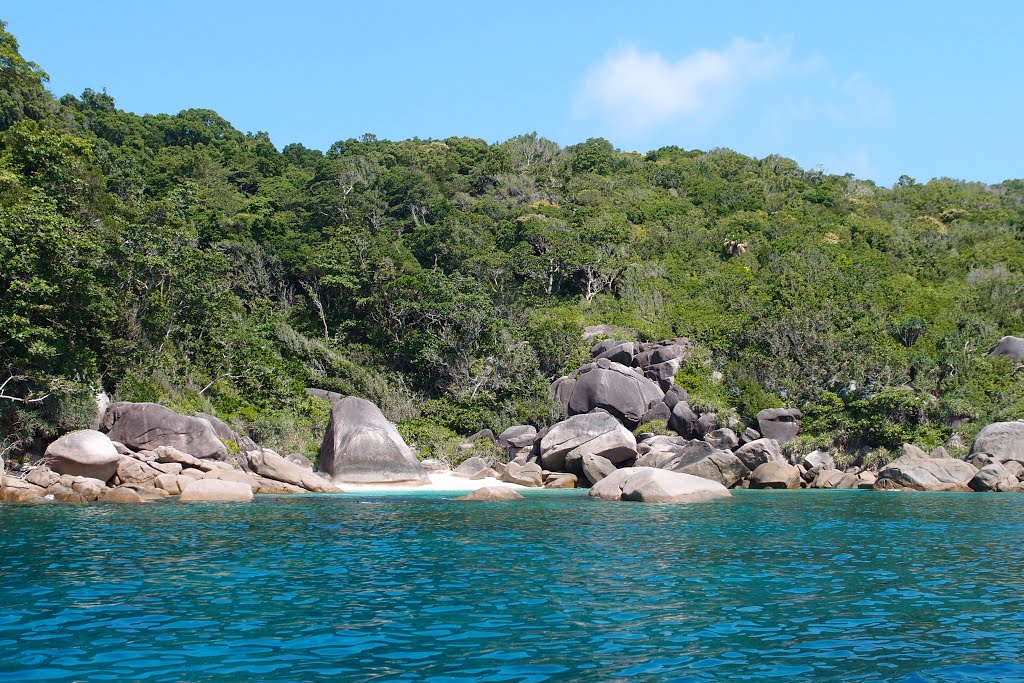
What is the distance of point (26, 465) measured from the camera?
2420 centimetres

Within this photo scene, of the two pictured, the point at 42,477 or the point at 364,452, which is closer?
the point at 42,477

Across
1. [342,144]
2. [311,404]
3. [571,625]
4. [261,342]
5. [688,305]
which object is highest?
[342,144]

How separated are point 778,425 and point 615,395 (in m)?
6.89

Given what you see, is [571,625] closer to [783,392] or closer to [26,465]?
[26,465]

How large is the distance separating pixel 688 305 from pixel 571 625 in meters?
42.2

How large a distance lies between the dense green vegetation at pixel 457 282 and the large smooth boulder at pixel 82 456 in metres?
2.21

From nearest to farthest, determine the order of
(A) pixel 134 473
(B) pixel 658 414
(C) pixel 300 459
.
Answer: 1. (A) pixel 134 473
2. (C) pixel 300 459
3. (B) pixel 658 414

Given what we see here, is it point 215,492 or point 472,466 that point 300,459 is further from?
point 215,492

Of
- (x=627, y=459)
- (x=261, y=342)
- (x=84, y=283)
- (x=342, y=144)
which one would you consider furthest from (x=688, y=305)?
(x=342, y=144)

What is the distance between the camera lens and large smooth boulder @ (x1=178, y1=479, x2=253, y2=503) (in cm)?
2244

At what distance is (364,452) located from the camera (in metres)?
29.1

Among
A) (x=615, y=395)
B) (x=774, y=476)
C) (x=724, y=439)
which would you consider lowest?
(x=774, y=476)

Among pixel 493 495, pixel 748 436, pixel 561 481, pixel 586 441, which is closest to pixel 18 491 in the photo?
pixel 493 495

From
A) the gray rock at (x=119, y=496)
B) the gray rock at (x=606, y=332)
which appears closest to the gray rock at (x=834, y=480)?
the gray rock at (x=606, y=332)
